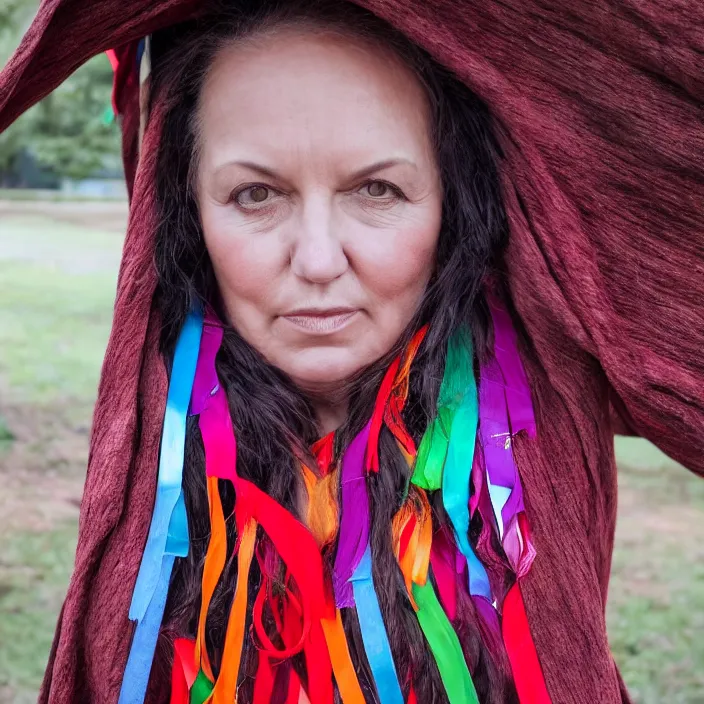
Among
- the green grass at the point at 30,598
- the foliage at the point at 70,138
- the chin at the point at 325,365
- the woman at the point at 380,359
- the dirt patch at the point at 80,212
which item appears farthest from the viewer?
the dirt patch at the point at 80,212

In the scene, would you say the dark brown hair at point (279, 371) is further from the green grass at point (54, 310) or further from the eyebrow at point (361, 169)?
the green grass at point (54, 310)

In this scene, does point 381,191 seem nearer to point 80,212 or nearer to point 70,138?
point 70,138

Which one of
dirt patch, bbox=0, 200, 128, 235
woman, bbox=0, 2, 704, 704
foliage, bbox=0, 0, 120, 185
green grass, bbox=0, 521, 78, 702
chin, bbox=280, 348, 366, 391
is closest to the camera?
woman, bbox=0, 2, 704, 704

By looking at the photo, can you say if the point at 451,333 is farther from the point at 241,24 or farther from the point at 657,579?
the point at 657,579

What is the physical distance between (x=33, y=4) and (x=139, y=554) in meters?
3.63

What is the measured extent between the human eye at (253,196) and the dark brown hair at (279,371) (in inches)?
4.6

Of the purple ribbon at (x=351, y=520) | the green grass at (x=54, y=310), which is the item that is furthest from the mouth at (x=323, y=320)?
the green grass at (x=54, y=310)

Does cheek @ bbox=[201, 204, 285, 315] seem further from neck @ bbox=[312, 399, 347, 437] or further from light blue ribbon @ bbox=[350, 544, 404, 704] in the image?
light blue ribbon @ bbox=[350, 544, 404, 704]

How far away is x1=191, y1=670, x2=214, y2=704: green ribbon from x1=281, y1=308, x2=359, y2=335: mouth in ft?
1.62

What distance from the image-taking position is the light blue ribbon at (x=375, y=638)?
1157mm

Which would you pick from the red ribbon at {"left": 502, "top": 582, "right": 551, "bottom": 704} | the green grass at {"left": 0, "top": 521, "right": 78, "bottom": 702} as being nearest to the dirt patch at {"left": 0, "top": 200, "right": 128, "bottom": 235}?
the green grass at {"left": 0, "top": 521, "right": 78, "bottom": 702}

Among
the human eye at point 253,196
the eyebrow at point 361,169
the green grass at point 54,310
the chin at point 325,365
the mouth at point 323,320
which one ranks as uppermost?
the eyebrow at point 361,169

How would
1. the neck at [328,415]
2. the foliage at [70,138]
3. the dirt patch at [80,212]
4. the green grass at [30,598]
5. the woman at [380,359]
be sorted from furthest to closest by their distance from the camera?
1. the dirt patch at [80,212]
2. the foliage at [70,138]
3. the green grass at [30,598]
4. the neck at [328,415]
5. the woman at [380,359]

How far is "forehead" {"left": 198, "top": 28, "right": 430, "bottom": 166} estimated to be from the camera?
1.16 metres
